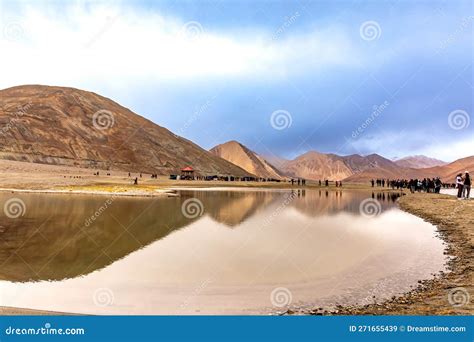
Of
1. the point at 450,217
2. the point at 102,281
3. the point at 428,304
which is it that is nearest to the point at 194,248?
the point at 102,281

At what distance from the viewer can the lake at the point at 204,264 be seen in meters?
10.5

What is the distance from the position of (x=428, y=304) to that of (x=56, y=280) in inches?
396

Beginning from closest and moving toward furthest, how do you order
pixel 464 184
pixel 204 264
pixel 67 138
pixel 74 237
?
pixel 204 264
pixel 74 237
pixel 464 184
pixel 67 138

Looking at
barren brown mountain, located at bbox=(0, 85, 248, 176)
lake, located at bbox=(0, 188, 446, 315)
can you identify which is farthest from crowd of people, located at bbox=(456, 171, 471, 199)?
barren brown mountain, located at bbox=(0, 85, 248, 176)

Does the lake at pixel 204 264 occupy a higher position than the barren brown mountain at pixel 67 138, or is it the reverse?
the barren brown mountain at pixel 67 138

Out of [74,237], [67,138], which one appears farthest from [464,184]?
[67,138]

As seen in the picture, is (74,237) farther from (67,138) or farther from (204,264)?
(67,138)

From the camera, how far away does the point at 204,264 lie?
1454 centimetres

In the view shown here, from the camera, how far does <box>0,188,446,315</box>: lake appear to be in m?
10.5

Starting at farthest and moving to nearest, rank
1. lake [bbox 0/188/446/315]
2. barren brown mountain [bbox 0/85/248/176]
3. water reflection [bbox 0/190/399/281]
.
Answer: barren brown mountain [bbox 0/85/248/176] < water reflection [bbox 0/190/399/281] < lake [bbox 0/188/446/315]

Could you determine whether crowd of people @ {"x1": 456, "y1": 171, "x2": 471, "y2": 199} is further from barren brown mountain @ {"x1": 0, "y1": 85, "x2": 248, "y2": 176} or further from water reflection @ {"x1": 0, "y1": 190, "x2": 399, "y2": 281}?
barren brown mountain @ {"x1": 0, "y1": 85, "x2": 248, "y2": 176}

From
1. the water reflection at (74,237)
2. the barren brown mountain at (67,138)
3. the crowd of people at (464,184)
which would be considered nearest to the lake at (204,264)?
the water reflection at (74,237)

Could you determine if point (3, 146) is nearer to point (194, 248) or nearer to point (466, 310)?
point (194, 248)

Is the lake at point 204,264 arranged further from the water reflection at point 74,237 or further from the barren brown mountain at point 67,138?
the barren brown mountain at point 67,138
